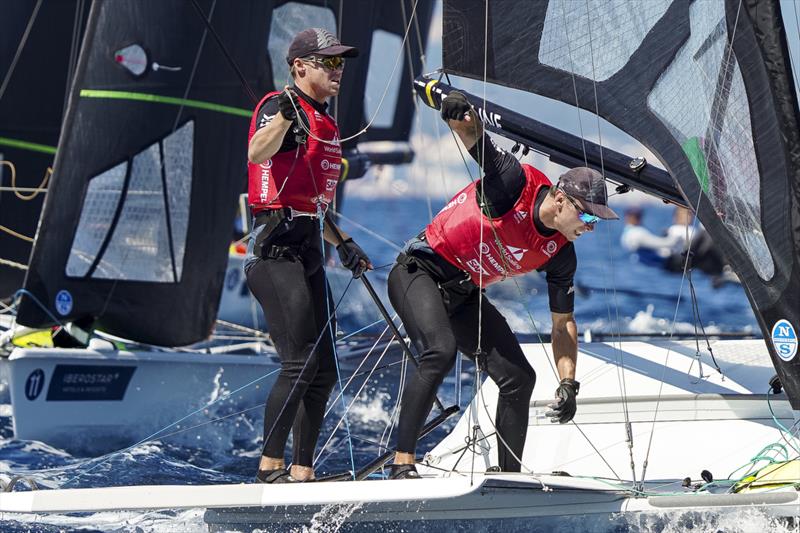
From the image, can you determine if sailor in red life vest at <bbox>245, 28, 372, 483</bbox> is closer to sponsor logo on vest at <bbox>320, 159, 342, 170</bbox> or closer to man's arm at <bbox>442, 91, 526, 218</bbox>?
sponsor logo on vest at <bbox>320, 159, 342, 170</bbox>

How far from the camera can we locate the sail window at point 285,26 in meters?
9.05

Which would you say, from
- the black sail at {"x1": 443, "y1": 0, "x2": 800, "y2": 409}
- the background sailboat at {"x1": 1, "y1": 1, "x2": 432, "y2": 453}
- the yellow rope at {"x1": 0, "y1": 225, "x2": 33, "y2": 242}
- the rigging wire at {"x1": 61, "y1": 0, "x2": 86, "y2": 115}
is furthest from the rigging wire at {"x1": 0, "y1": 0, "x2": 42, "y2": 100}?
the black sail at {"x1": 443, "y1": 0, "x2": 800, "y2": 409}

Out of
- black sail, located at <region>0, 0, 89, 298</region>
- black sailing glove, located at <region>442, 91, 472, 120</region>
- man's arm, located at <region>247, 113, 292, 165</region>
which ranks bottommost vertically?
man's arm, located at <region>247, 113, 292, 165</region>

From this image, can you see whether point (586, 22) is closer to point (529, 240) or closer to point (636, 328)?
point (529, 240)

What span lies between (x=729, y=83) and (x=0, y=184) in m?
6.71

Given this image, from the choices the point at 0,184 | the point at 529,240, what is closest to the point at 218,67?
the point at 0,184

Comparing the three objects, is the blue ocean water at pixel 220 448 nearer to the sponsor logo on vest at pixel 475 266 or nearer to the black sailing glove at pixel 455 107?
the sponsor logo on vest at pixel 475 266

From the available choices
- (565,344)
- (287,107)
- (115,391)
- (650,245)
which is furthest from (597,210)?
(650,245)

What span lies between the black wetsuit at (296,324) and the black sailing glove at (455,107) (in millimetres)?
419

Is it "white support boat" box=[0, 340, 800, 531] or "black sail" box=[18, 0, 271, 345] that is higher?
"black sail" box=[18, 0, 271, 345]

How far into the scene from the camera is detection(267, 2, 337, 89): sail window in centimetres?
905

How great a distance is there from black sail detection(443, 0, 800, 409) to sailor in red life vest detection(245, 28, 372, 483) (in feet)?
2.95

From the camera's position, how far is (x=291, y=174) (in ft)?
12.2

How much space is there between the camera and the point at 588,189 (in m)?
3.56
